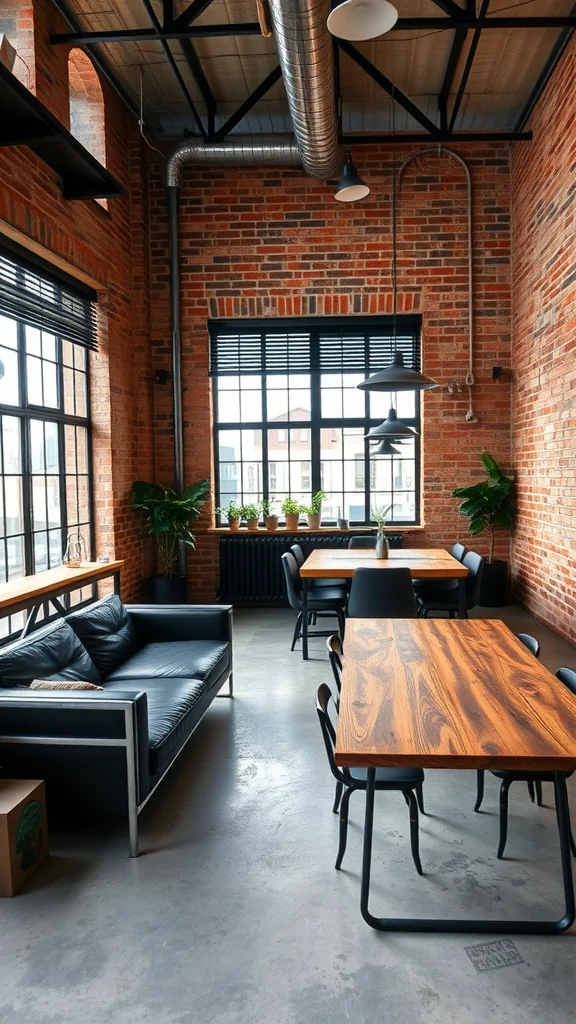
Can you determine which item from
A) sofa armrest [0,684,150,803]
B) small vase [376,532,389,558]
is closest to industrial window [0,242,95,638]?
sofa armrest [0,684,150,803]

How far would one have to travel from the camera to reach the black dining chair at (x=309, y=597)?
17.0ft

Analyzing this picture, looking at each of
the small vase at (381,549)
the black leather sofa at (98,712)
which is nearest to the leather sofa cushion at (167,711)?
the black leather sofa at (98,712)

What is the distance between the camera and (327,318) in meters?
7.27

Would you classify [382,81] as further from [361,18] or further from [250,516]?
[250,516]

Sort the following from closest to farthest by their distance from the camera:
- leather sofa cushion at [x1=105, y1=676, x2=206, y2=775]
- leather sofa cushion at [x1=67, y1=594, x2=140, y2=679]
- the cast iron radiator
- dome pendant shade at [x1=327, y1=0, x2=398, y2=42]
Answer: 1. leather sofa cushion at [x1=105, y1=676, x2=206, y2=775]
2. dome pendant shade at [x1=327, y1=0, x2=398, y2=42]
3. leather sofa cushion at [x1=67, y1=594, x2=140, y2=679]
4. the cast iron radiator

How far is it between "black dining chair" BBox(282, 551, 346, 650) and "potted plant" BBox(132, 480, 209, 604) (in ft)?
5.30

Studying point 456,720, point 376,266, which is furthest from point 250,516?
point 456,720

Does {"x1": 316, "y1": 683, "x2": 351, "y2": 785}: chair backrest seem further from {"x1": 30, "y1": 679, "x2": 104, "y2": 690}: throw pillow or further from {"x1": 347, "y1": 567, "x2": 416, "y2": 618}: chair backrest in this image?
{"x1": 347, "y1": 567, "x2": 416, "y2": 618}: chair backrest

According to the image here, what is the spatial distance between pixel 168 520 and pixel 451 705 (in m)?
4.67

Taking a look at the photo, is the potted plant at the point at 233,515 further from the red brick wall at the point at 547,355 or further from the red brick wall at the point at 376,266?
the red brick wall at the point at 547,355

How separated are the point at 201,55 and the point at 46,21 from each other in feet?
4.46

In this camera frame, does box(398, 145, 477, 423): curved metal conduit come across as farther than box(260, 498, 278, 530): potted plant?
No

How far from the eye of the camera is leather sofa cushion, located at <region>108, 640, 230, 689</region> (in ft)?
12.0

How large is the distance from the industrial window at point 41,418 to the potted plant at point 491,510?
370 cm
